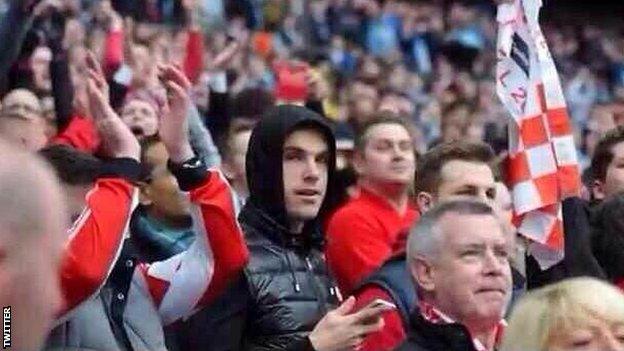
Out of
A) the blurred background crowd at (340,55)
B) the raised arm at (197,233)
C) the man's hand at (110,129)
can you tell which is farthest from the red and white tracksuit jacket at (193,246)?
the blurred background crowd at (340,55)

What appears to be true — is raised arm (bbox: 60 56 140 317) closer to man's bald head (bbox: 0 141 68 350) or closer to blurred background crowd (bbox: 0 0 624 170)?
man's bald head (bbox: 0 141 68 350)

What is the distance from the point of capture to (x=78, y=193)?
4.37 meters

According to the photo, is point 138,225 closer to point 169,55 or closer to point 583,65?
point 169,55

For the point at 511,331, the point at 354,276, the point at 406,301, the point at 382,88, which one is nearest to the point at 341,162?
the point at 354,276

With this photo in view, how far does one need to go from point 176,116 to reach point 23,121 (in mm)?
1237

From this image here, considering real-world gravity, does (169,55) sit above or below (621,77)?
above

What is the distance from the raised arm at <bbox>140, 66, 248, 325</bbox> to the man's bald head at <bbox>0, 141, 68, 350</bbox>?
7.83 feet

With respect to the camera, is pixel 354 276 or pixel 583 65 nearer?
pixel 354 276

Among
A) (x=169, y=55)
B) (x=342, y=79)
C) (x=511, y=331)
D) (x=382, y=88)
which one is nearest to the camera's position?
(x=511, y=331)

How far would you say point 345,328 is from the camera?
3877 mm

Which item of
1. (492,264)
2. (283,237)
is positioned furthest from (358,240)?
(492,264)

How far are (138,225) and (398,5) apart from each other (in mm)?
13502

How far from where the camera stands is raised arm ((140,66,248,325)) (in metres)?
4.64

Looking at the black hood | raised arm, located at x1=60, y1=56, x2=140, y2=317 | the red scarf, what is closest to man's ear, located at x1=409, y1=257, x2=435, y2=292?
the red scarf
